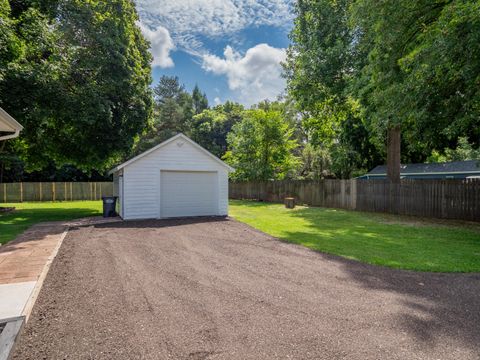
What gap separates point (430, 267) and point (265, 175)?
67.8 ft

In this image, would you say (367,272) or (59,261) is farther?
(59,261)

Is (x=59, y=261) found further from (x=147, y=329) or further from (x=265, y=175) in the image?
(x=265, y=175)

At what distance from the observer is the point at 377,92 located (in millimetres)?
10953

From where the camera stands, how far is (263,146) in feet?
88.2

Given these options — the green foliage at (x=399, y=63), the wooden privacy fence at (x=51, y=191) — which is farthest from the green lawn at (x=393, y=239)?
the wooden privacy fence at (x=51, y=191)

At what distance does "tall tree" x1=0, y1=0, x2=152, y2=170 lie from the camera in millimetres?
11914

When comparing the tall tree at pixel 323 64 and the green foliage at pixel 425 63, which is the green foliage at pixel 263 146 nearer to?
the tall tree at pixel 323 64

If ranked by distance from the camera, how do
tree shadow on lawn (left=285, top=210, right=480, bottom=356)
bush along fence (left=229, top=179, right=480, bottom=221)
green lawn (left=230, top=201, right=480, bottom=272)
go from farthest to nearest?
bush along fence (left=229, top=179, right=480, bottom=221) < green lawn (left=230, top=201, right=480, bottom=272) < tree shadow on lawn (left=285, top=210, right=480, bottom=356)

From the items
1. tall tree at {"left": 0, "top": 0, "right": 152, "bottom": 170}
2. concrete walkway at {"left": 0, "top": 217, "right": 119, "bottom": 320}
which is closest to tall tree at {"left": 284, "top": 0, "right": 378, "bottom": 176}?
tall tree at {"left": 0, "top": 0, "right": 152, "bottom": 170}

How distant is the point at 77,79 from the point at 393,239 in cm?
1466

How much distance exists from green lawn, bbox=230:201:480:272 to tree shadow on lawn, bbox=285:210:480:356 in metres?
0.46

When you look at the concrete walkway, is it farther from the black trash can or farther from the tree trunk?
the tree trunk

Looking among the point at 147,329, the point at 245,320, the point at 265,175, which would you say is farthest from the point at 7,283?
the point at 265,175

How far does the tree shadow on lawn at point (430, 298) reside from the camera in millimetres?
3346
